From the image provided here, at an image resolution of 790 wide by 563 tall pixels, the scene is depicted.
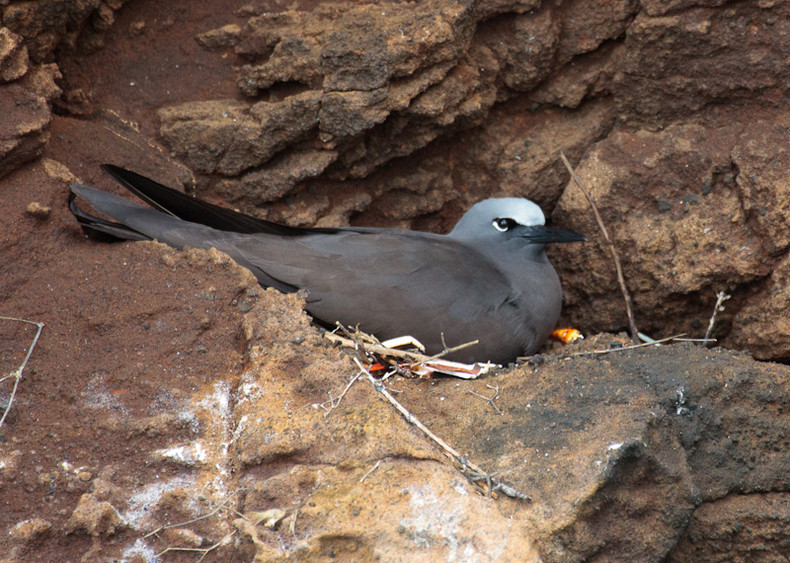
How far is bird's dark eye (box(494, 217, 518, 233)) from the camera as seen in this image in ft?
15.7

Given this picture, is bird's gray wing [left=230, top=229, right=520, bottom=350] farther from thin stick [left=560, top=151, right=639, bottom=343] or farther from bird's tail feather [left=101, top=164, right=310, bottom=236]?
thin stick [left=560, top=151, right=639, bottom=343]

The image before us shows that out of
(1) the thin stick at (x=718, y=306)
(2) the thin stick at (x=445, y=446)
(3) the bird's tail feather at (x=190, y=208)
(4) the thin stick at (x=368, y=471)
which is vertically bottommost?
(1) the thin stick at (x=718, y=306)

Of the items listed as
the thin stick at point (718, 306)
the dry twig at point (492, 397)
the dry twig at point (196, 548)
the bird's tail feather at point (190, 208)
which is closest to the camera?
the dry twig at point (196, 548)

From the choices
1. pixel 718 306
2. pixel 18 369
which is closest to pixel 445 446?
pixel 18 369

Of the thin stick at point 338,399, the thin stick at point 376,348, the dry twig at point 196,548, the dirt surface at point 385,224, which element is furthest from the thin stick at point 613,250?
the dry twig at point 196,548

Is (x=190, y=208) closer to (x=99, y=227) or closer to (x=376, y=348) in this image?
(x=99, y=227)

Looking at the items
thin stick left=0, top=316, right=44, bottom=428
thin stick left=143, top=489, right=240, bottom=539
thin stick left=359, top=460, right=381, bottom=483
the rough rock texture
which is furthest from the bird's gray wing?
thin stick left=143, top=489, right=240, bottom=539

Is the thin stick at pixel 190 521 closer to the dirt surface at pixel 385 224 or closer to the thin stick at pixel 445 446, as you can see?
the dirt surface at pixel 385 224

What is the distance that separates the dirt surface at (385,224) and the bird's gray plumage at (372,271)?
0.25 meters

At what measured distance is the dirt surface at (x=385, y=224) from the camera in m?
2.82

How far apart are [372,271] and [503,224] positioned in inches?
42.2

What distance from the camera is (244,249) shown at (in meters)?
4.08

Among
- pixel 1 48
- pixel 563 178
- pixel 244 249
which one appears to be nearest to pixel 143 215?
pixel 244 249

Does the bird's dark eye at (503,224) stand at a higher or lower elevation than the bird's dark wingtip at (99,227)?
lower
